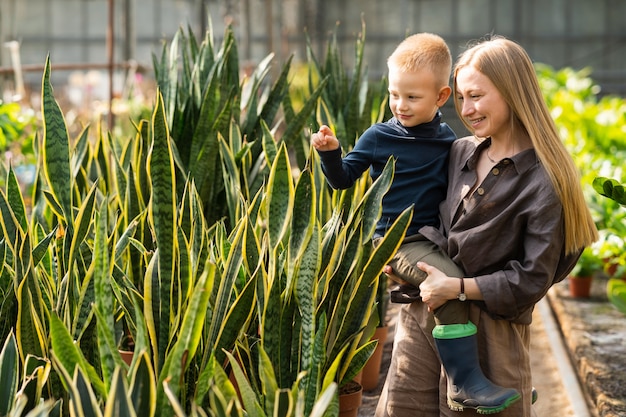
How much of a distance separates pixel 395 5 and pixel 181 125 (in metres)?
16.3

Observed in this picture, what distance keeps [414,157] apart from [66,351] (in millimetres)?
866

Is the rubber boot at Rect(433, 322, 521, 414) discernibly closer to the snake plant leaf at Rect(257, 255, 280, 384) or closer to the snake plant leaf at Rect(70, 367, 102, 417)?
the snake plant leaf at Rect(257, 255, 280, 384)

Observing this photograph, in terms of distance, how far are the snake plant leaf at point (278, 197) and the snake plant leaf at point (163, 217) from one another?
0.21 m

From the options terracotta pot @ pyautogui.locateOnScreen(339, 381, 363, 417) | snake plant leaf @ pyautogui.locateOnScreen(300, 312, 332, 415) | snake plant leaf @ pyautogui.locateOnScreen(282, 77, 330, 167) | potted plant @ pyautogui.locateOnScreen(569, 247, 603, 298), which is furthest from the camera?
potted plant @ pyautogui.locateOnScreen(569, 247, 603, 298)

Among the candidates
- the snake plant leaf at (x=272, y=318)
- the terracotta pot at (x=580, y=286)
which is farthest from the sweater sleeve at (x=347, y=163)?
the terracotta pot at (x=580, y=286)

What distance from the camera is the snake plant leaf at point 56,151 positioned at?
235cm

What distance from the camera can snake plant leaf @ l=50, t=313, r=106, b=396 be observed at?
58.5 inches

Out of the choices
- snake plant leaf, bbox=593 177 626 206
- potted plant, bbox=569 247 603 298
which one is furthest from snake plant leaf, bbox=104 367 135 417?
potted plant, bbox=569 247 603 298

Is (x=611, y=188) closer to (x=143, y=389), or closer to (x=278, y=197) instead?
(x=278, y=197)

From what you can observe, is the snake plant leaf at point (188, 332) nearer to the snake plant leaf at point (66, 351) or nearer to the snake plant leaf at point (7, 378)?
the snake plant leaf at point (66, 351)

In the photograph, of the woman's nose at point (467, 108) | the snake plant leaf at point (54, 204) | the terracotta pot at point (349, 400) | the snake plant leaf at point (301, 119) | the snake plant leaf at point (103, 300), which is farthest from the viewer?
the snake plant leaf at point (301, 119)

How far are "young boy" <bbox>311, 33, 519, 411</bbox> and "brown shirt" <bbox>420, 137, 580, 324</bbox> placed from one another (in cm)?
6

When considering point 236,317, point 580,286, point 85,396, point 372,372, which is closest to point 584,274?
point 580,286

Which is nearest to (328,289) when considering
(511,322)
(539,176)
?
(511,322)
